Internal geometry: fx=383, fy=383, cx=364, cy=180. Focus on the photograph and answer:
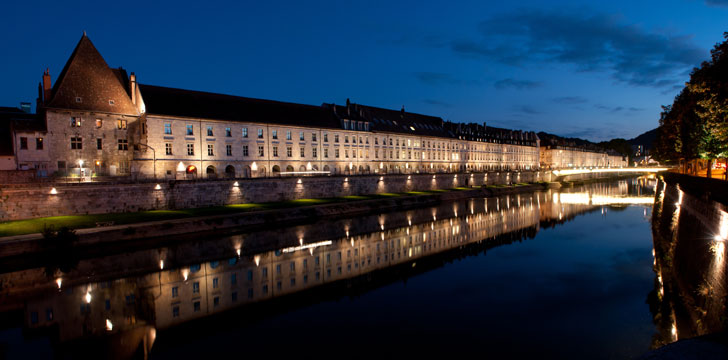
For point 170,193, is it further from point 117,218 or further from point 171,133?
→ point 171,133

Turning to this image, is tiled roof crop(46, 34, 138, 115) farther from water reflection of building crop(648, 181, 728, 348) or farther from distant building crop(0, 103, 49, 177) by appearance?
water reflection of building crop(648, 181, 728, 348)

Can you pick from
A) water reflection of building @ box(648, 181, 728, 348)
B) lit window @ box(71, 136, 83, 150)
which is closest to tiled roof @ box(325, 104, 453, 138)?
lit window @ box(71, 136, 83, 150)

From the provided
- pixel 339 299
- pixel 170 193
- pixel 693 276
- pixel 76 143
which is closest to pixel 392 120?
pixel 170 193

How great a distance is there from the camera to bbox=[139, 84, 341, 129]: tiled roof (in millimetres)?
38562

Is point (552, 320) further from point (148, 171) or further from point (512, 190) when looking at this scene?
point (512, 190)

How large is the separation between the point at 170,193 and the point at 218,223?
22.6ft

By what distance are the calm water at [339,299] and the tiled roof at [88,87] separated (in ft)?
62.9

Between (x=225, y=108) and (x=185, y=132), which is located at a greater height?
(x=225, y=108)

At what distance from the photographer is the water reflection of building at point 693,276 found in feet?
38.9

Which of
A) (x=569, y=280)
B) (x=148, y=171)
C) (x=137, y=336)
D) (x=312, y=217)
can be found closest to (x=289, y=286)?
(x=137, y=336)

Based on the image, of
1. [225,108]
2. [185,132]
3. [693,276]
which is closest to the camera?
[693,276]

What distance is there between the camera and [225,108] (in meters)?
43.3

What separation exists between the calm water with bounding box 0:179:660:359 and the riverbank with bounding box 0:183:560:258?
118cm

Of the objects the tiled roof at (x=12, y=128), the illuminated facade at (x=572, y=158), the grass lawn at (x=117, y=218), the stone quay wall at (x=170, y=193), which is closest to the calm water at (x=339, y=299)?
the grass lawn at (x=117, y=218)
